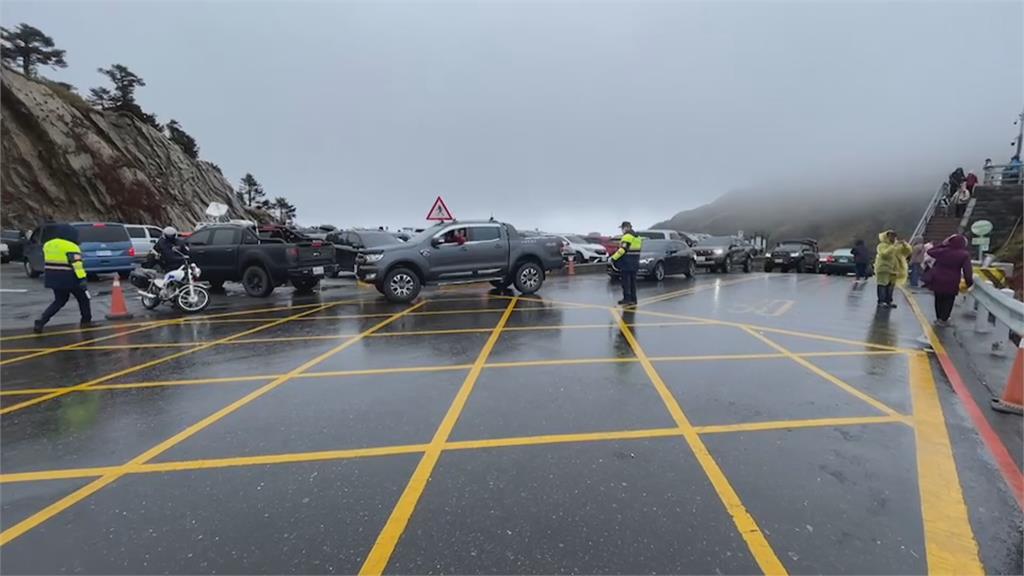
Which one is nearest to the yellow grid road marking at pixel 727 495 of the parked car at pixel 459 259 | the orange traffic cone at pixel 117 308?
the parked car at pixel 459 259

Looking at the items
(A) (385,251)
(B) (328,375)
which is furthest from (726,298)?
(B) (328,375)

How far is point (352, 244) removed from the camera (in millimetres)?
16984

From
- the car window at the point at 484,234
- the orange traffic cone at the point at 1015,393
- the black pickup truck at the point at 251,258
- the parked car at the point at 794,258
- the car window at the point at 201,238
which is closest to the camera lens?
the orange traffic cone at the point at 1015,393

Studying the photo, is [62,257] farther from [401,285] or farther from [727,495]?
[727,495]

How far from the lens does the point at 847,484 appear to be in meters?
3.22

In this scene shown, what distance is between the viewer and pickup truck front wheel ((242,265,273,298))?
1246 cm

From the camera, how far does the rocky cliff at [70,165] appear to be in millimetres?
30750

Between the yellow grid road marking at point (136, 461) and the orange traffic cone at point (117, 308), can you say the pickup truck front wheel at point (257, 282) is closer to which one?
the orange traffic cone at point (117, 308)

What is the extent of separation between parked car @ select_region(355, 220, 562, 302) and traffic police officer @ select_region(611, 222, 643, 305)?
226 cm

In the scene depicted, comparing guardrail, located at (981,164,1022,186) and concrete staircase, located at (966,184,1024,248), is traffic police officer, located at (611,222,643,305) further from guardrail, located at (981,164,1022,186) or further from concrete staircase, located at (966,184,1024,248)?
guardrail, located at (981,164,1022,186)

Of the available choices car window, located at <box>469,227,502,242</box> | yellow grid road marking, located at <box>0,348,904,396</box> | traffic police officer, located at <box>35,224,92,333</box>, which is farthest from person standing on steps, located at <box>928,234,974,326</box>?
traffic police officer, located at <box>35,224,92,333</box>

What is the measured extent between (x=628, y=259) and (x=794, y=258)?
1522 cm

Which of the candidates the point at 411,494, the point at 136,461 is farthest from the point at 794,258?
the point at 136,461

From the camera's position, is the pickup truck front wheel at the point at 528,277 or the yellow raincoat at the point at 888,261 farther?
the pickup truck front wheel at the point at 528,277
